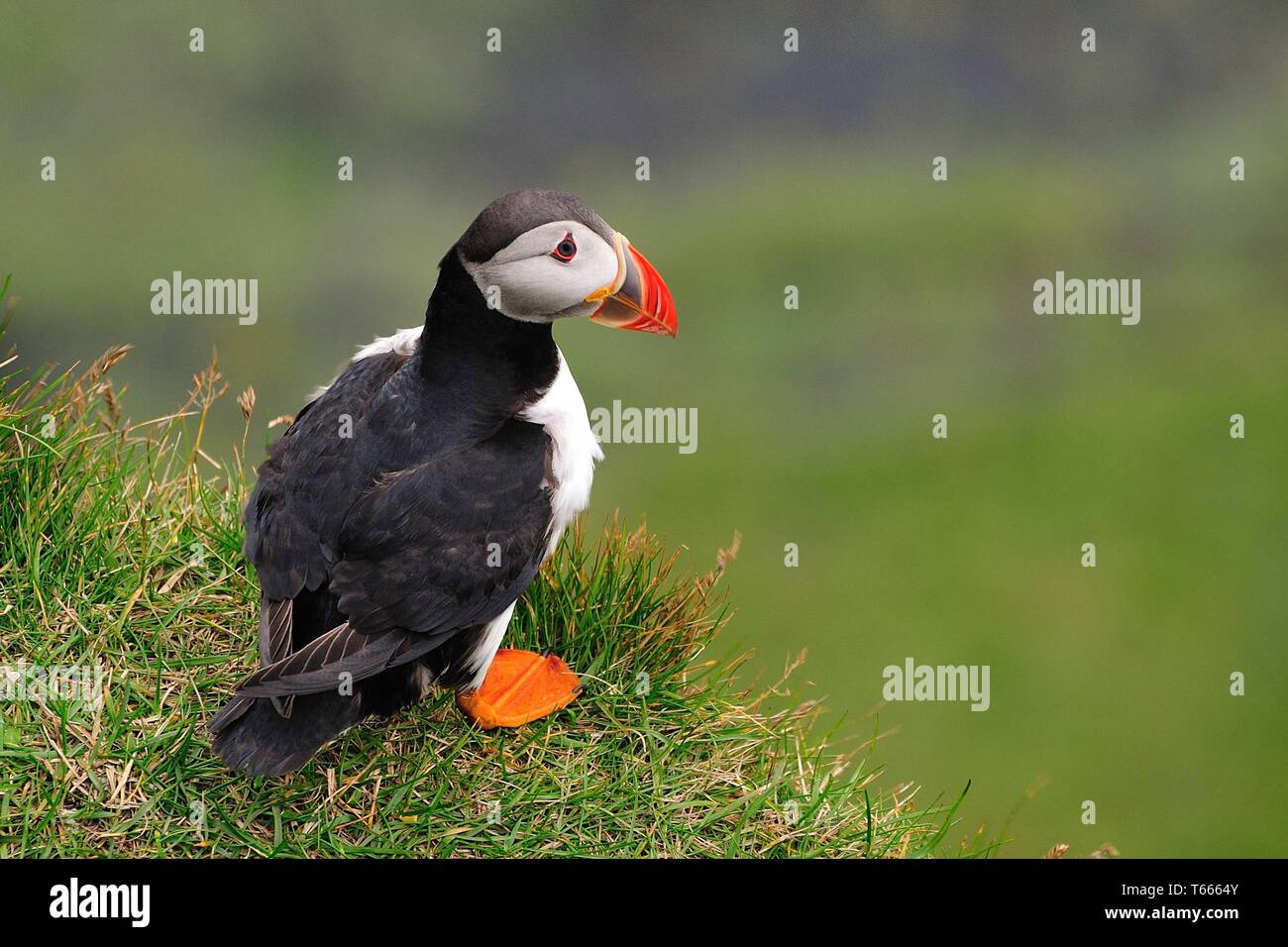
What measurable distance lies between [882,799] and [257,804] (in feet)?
6.43

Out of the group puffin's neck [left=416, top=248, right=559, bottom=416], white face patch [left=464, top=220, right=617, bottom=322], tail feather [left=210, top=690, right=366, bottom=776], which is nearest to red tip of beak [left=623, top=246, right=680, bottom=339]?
white face patch [left=464, top=220, right=617, bottom=322]

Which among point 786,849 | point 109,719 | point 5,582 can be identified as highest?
point 5,582

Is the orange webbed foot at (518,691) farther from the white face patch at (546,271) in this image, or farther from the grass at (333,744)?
the white face patch at (546,271)

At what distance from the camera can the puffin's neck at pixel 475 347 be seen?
4008 millimetres

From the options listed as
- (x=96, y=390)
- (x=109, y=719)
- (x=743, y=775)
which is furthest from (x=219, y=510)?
(x=743, y=775)

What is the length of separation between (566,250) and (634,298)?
270 mm

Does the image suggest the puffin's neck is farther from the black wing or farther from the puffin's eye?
the puffin's eye

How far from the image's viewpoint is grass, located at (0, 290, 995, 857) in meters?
3.83

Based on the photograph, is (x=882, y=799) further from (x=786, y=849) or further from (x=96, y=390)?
(x=96, y=390)

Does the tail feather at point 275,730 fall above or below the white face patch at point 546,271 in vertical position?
below

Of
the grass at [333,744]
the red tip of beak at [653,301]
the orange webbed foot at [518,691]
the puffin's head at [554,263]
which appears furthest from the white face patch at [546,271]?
the orange webbed foot at [518,691]

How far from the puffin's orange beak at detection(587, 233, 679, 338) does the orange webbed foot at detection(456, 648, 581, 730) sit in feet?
3.76

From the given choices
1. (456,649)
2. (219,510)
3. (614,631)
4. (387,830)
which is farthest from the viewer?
(219,510)

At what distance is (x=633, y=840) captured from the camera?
3.95 m
